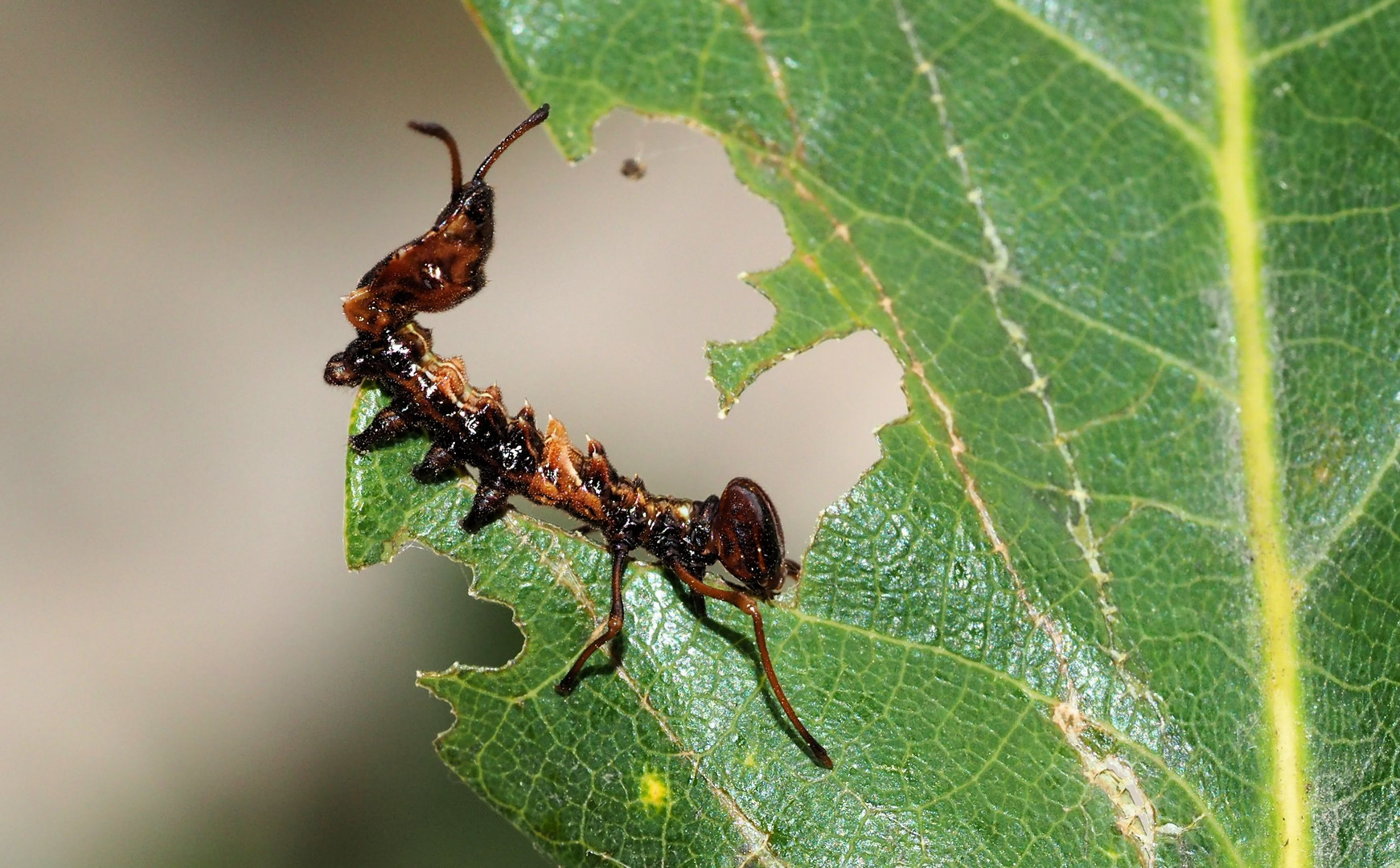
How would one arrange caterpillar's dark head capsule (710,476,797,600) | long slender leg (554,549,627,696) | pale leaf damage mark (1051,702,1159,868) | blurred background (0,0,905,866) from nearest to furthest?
pale leaf damage mark (1051,702,1159,868) < long slender leg (554,549,627,696) < caterpillar's dark head capsule (710,476,797,600) < blurred background (0,0,905,866)

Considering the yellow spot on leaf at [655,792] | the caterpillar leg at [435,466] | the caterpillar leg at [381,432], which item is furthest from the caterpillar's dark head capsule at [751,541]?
the caterpillar leg at [381,432]

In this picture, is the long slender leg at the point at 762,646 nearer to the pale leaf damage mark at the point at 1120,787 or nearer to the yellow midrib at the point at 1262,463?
the pale leaf damage mark at the point at 1120,787

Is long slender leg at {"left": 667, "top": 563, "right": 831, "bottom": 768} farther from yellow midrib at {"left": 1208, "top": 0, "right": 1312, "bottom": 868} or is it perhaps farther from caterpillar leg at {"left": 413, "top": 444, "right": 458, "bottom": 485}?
yellow midrib at {"left": 1208, "top": 0, "right": 1312, "bottom": 868}

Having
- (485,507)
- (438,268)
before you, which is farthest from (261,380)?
(485,507)

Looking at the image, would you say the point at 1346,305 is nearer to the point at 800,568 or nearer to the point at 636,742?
the point at 800,568

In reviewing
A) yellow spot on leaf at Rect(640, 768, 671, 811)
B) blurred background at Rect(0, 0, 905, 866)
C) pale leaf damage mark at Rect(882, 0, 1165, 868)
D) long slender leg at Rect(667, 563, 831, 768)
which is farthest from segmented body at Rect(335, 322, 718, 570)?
blurred background at Rect(0, 0, 905, 866)

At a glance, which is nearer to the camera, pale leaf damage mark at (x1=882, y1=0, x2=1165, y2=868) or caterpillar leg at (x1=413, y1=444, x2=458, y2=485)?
pale leaf damage mark at (x1=882, y1=0, x2=1165, y2=868)

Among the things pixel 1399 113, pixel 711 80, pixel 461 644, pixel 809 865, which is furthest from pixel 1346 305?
pixel 461 644
